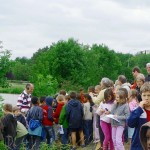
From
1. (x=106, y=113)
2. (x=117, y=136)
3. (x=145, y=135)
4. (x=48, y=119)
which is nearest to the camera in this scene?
(x=145, y=135)

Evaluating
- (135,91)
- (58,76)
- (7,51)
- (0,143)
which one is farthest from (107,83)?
(58,76)

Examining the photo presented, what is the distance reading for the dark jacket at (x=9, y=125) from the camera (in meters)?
11.0

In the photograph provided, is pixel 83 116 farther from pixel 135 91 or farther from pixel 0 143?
pixel 0 143

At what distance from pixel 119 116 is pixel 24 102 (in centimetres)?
444

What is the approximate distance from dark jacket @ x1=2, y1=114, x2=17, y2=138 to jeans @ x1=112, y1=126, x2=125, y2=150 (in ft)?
8.09

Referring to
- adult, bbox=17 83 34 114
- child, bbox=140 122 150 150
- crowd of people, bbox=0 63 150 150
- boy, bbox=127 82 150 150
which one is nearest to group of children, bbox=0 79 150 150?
crowd of people, bbox=0 63 150 150

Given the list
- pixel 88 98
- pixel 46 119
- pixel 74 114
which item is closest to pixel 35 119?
pixel 46 119

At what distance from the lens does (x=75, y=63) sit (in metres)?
60.2

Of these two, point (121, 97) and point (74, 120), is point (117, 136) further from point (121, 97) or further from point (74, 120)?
point (74, 120)

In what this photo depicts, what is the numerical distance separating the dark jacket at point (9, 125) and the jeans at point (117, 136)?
247cm

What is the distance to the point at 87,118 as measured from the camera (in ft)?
45.0

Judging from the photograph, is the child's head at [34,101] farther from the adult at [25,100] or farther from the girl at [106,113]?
the girl at [106,113]

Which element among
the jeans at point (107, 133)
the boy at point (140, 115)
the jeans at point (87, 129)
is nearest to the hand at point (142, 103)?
the boy at point (140, 115)

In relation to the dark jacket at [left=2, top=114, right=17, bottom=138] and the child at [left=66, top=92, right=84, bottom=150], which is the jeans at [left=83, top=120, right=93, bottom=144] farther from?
the dark jacket at [left=2, top=114, right=17, bottom=138]
